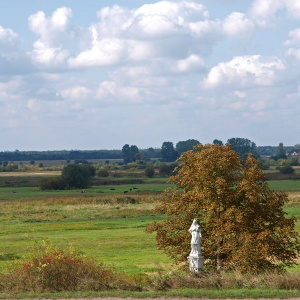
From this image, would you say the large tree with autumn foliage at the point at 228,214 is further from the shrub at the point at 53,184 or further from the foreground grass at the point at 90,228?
the shrub at the point at 53,184

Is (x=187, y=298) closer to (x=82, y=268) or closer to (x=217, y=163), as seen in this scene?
(x=82, y=268)

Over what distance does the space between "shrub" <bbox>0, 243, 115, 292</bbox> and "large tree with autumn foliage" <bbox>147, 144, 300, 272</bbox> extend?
4.30 meters

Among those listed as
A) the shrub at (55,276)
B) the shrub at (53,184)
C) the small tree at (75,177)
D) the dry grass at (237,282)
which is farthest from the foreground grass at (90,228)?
the small tree at (75,177)

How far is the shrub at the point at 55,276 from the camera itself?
17.9m

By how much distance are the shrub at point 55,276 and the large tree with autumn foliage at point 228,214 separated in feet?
14.1

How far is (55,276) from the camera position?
1823cm

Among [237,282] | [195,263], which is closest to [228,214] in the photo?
[195,263]

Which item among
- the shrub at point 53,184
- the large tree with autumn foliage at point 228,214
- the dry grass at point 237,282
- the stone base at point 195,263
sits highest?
the large tree with autumn foliage at point 228,214

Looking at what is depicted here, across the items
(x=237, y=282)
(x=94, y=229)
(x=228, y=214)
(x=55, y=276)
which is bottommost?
(x=94, y=229)

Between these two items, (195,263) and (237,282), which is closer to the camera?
(237,282)

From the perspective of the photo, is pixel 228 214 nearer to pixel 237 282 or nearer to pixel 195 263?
pixel 195 263

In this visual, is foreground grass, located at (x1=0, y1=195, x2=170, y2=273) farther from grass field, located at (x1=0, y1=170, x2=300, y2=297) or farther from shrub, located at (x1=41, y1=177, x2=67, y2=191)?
shrub, located at (x1=41, y1=177, x2=67, y2=191)

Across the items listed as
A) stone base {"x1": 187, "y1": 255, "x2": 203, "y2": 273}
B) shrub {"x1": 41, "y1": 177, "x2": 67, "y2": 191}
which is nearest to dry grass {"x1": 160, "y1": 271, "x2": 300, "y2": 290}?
stone base {"x1": 187, "y1": 255, "x2": 203, "y2": 273}

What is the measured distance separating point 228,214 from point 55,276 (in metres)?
6.33
